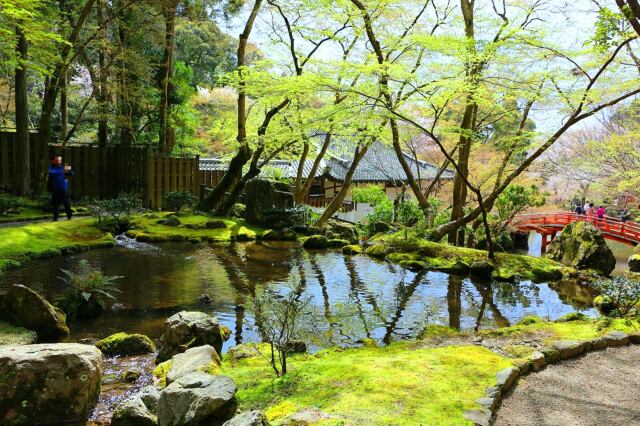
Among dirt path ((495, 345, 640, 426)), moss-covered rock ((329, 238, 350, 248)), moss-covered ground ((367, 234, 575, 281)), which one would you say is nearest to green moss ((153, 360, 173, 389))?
dirt path ((495, 345, 640, 426))

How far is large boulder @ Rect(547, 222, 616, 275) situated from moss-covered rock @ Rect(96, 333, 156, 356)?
516 inches

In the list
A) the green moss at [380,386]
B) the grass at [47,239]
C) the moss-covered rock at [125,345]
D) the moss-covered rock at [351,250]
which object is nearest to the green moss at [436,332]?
the green moss at [380,386]

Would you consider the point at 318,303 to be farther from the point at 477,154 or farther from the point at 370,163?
the point at 370,163

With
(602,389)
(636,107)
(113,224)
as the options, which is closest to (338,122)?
(113,224)

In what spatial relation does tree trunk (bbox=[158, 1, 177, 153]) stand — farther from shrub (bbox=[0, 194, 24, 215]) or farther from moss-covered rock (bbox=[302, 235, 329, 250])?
moss-covered rock (bbox=[302, 235, 329, 250])

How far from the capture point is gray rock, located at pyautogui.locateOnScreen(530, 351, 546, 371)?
537cm

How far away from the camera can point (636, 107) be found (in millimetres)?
16984

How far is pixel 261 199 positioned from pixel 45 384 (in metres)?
Answer: 13.5

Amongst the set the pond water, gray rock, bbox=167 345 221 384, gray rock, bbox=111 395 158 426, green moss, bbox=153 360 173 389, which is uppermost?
gray rock, bbox=167 345 221 384

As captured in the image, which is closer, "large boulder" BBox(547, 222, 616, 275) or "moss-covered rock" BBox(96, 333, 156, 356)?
"moss-covered rock" BBox(96, 333, 156, 356)

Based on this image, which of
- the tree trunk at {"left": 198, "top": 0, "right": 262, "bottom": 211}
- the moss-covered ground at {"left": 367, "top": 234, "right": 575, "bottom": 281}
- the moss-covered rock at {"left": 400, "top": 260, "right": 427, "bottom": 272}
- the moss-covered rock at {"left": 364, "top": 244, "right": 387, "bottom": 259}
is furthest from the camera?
the tree trunk at {"left": 198, "top": 0, "right": 262, "bottom": 211}

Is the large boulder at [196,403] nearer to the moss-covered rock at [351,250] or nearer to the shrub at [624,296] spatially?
the shrub at [624,296]

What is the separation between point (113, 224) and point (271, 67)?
767 cm

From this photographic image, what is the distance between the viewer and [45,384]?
4383 mm
